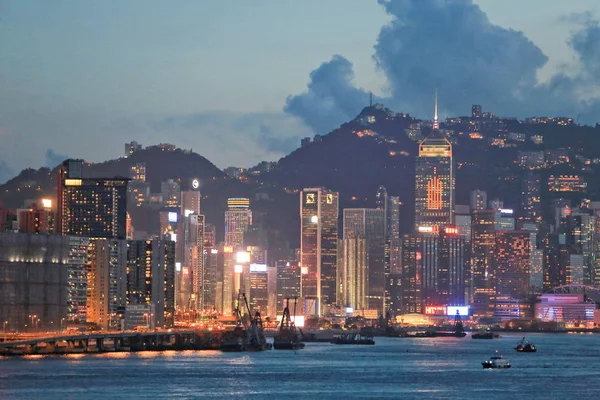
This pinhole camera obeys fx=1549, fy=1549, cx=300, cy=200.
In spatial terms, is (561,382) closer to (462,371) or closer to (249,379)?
(462,371)

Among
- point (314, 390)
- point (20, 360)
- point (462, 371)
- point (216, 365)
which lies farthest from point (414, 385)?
point (20, 360)

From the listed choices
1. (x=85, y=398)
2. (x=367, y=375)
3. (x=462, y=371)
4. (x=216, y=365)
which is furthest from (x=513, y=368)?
(x=85, y=398)

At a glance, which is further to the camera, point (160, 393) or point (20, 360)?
point (20, 360)

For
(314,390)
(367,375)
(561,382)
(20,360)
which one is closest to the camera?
(314,390)

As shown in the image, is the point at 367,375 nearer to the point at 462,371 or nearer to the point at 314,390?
the point at 462,371

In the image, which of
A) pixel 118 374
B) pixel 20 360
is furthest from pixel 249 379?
pixel 20 360

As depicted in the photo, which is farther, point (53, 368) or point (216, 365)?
point (216, 365)

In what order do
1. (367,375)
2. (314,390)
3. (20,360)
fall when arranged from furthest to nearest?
(20,360)
(367,375)
(314,390)

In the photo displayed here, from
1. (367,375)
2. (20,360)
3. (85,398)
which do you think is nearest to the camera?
(85,398)

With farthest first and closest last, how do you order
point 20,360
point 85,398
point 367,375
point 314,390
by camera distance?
point 20,360 < point 367,375 < point 314,390 < point 85,398
